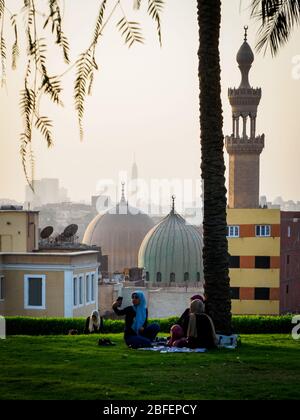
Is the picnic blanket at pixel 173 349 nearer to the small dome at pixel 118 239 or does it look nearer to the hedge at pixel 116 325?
the hedge at pixel 116 325

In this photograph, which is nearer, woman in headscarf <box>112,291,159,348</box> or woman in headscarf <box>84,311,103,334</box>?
woman in headscarf <box>112,291,159,348</box>

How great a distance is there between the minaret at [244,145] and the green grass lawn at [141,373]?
65430mm

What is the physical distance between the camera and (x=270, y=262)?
65.8 meters

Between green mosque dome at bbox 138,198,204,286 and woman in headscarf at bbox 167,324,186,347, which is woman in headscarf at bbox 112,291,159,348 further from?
green mosque dome at bbox 138,198,204,286

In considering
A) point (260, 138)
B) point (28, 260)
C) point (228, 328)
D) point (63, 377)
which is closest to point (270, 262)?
point (260, 138)

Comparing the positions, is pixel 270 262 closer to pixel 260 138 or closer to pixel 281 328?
pixel 260 138

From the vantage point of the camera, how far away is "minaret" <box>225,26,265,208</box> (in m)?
81.9

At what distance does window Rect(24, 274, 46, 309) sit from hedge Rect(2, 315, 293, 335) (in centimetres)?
1057

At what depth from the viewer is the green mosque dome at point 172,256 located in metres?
81.7

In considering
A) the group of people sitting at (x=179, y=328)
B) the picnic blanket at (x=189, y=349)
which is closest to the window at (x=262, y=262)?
the picnic blanket at (x=189, y=349)

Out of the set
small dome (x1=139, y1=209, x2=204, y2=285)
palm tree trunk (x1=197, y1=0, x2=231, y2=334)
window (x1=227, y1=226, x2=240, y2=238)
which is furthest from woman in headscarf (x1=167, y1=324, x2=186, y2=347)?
small dome (x1=139, y1=209, x2=204, y2=285)

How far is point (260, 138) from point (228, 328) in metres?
66.3

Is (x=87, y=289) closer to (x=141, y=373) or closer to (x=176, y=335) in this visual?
(x=176, y=335)

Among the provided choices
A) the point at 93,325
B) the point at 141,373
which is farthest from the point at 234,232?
the point at 141,373
